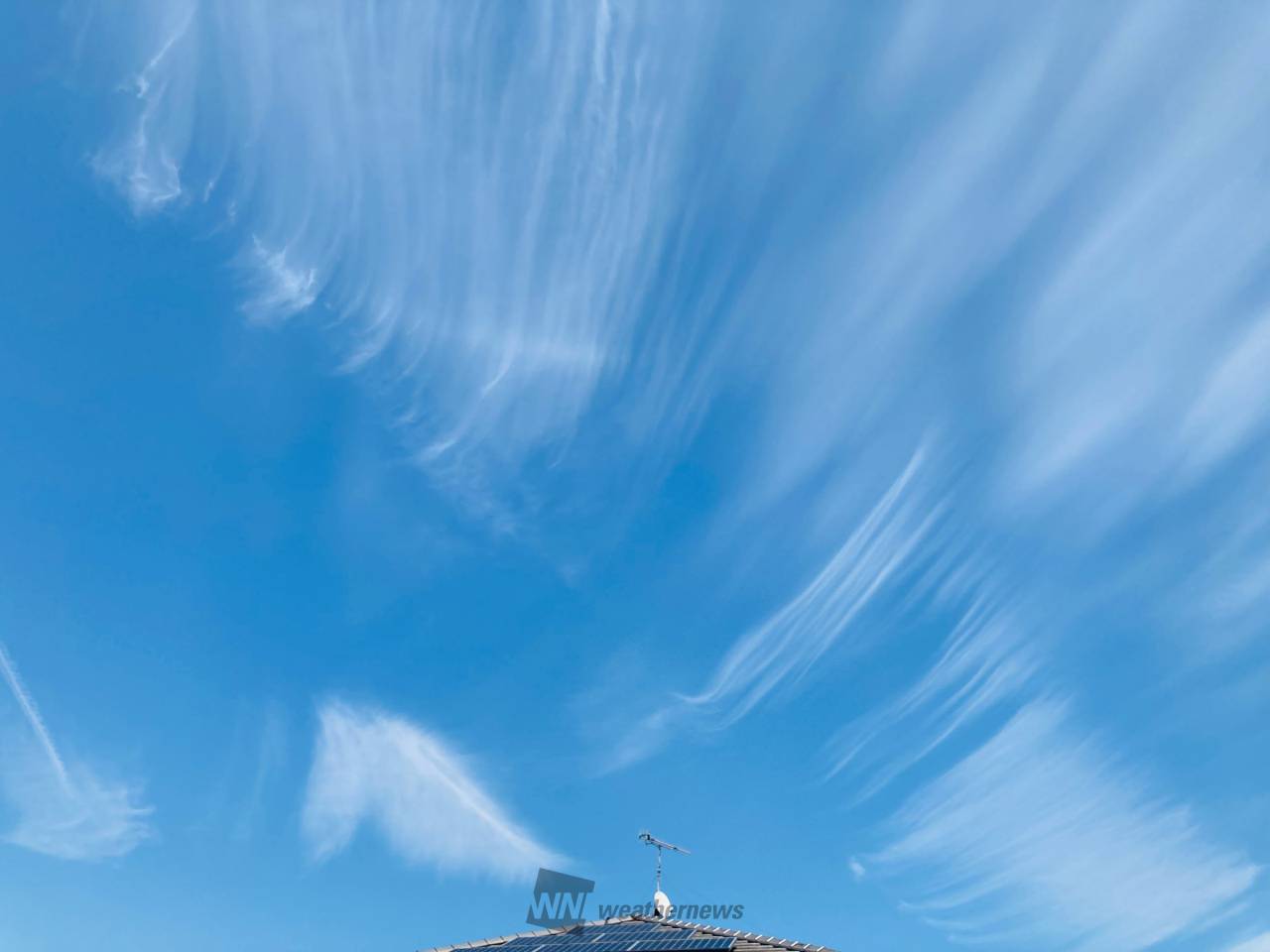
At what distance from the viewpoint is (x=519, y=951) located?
3497 inches

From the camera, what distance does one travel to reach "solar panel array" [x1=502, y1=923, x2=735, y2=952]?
258 feet

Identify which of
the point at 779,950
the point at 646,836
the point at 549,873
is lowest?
the point at 779,950

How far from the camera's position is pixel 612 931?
90625 millimetres

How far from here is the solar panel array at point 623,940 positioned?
7869 cm

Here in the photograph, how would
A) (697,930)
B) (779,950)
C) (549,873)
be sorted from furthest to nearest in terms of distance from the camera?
(549,873) → (697,930) → (779,950)

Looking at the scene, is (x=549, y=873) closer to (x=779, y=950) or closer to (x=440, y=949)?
(x=440, y=949)

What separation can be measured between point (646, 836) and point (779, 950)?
31570 millimetres

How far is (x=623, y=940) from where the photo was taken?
85125mm

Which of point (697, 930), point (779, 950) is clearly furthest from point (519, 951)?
point (779, 950)

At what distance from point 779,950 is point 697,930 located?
11.9 metres

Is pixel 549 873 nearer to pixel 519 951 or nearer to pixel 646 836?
pixel 519 951

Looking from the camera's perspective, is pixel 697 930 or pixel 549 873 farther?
pixel 549 873

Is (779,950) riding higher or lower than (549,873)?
lower

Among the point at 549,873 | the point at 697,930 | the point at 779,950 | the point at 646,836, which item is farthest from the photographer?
the point at 646,836
